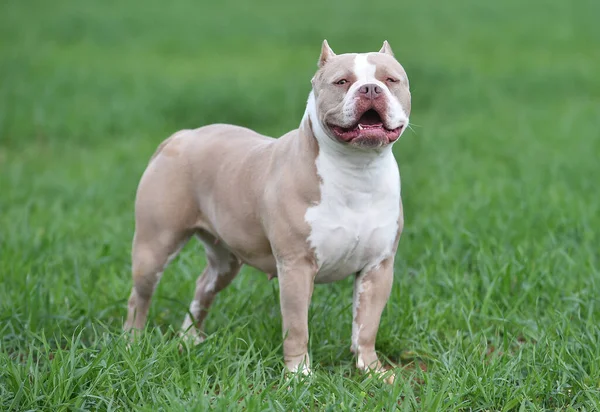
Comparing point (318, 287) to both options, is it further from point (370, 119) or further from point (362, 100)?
point (362, 100)

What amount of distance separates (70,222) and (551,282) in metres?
3.36

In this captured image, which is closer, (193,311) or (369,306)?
(369,306)

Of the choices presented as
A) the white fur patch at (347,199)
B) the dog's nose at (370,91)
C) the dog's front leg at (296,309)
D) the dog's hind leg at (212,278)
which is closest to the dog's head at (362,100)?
the dog's nose at (370,91)

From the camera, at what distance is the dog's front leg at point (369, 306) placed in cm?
404

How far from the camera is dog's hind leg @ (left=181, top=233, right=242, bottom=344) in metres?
4.73

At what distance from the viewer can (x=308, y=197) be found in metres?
3.84

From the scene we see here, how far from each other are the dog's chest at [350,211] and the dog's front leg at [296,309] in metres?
0.10

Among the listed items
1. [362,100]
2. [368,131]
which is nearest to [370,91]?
[362,100]

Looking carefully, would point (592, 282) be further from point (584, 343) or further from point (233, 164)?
point (233, 164)

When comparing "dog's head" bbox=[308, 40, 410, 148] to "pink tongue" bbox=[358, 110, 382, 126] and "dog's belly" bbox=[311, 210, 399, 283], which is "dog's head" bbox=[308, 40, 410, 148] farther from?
"dog's belly" bbox=[311, 210, 399, 283]

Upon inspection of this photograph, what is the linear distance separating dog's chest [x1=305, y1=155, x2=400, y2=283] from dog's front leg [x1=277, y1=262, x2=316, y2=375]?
0.10 metres

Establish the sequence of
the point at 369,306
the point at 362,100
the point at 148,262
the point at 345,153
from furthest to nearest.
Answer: the point at 148,262 → the point at 369,306 → the point at 345,153 → the point at 362,100

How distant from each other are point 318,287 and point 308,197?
1408 millimetres

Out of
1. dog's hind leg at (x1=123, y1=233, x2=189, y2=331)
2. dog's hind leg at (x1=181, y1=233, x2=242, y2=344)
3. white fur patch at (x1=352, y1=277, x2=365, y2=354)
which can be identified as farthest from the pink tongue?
dog's hind leg at (x1=181, y1=233, x2=242, y2=344)
